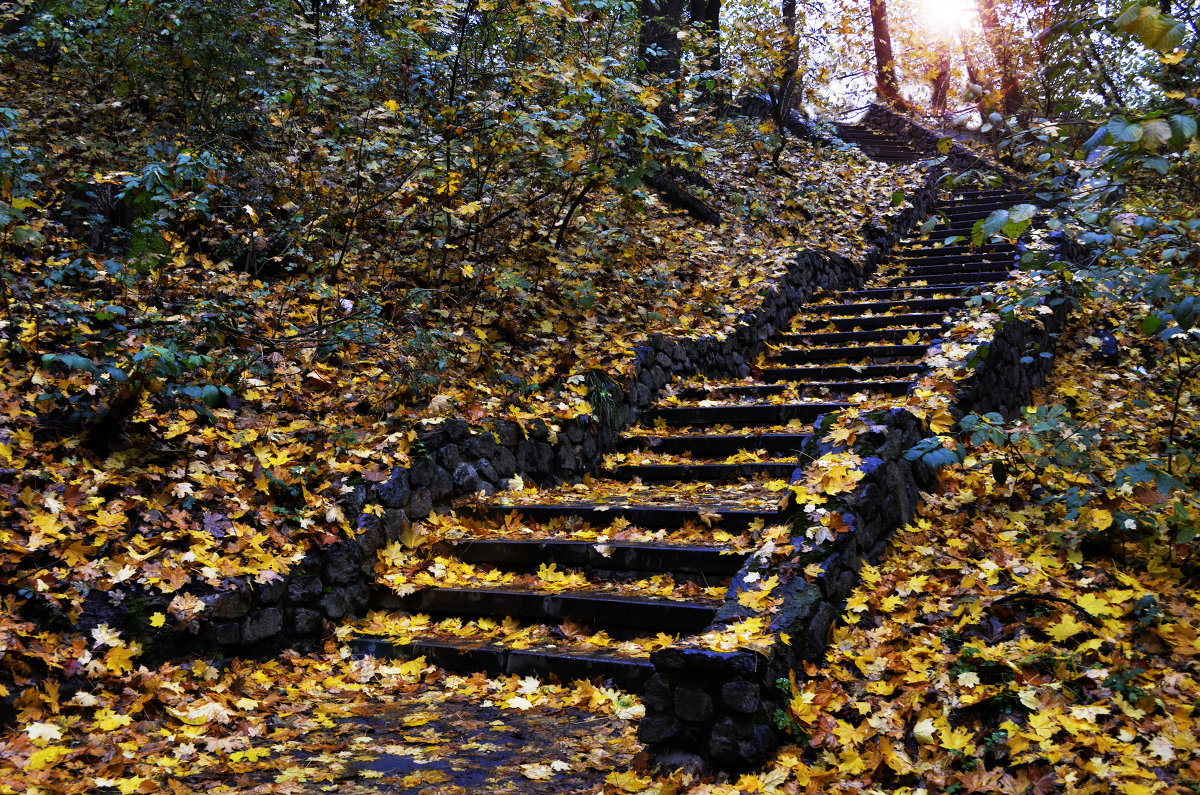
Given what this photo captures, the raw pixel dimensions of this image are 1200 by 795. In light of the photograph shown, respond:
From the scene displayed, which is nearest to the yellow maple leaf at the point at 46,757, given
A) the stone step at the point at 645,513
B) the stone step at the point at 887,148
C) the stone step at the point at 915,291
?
the stone step at the point at 645,513

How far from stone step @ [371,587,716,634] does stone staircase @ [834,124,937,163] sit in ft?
45.6

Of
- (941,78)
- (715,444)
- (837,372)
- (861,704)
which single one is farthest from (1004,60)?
(861,704)

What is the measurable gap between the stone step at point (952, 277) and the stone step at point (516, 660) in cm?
684

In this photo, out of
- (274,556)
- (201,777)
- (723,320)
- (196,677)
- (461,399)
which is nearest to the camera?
(201,777)

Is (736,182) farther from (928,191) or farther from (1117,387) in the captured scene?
(1117,387)

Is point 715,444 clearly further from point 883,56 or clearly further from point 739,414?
point 883,56

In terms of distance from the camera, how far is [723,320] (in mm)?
7770

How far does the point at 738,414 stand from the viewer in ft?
20.2

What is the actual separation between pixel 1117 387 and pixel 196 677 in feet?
26.0

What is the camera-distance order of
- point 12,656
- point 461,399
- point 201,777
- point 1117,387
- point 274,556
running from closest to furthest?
point 201,777 → point 12,656 → point 274,556 → point 461,399 → point 1117,387

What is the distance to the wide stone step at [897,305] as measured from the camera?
7824mm

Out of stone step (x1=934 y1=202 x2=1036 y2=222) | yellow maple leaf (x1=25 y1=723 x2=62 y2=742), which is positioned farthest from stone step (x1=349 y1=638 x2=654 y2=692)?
stone step (x1=934 y1=202 x2=1036 y2=222)

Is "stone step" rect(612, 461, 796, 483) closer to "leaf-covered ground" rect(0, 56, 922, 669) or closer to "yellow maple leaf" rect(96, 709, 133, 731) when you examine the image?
"leaf-covered ground" rect(0, 56, 922, 669)

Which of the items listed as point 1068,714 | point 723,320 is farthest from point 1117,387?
point 1068,714
